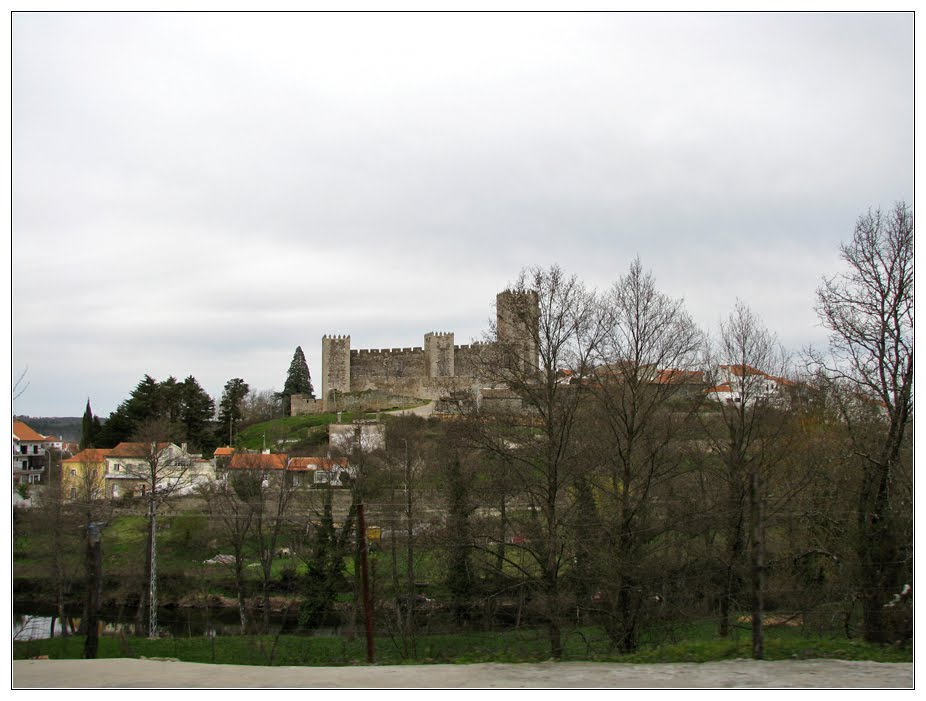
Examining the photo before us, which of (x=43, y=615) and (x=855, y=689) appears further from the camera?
(x=43, y=615)

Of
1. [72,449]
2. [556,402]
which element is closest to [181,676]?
→ [556,402]

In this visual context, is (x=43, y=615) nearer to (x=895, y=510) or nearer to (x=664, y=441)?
(x=664, y=441)

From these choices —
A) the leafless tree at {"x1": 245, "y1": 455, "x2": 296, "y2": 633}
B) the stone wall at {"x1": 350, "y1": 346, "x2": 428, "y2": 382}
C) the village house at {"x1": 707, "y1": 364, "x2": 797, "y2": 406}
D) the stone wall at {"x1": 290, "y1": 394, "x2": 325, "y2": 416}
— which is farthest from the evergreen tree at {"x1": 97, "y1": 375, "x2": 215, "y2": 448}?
the village house at {"x1": 707, "y1": 364, "x2": 797, "y2": 406}

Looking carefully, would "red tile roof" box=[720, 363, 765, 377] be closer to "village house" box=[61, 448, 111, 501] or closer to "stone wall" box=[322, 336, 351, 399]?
"village house" box=[61, 448, 111, 501]

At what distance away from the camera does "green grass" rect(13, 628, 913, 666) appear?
28.8 feet

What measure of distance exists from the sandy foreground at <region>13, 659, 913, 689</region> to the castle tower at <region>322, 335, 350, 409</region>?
62478mm

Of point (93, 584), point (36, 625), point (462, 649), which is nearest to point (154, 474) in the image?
point (36, 625)

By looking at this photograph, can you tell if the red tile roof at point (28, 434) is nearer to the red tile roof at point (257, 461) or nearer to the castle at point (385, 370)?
the red tile roof at point (257, 461)

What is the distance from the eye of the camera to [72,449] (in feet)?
163

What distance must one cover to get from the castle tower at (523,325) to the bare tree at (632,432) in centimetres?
159

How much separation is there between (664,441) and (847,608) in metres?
4.35

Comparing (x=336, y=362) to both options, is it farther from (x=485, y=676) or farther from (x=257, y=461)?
(x=485, y=676)

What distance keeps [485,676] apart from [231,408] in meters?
55.7

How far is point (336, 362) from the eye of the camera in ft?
232
